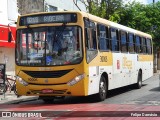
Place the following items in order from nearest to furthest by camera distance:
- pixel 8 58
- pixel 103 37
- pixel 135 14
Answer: pixel 103 37 → pixel 8 58 → pixel 135 14

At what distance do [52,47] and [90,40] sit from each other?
1.44 metres

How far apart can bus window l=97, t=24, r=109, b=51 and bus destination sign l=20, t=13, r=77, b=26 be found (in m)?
1.75

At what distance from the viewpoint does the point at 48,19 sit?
15883 millimetres

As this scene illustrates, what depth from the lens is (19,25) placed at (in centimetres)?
1641

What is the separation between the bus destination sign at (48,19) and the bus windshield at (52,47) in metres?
0.25

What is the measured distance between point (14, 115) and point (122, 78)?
10820 mm

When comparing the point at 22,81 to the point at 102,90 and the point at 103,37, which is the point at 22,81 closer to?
the point at 102,90

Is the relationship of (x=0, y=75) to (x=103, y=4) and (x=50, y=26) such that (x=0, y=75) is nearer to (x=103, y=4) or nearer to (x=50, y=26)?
(x=50, y=26)

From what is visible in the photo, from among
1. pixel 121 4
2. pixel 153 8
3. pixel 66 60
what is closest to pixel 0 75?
pixel 66 60

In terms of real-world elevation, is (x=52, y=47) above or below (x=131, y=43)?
below

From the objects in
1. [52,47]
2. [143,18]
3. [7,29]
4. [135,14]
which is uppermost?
[135,14]

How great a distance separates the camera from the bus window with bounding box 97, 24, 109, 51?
17.1m

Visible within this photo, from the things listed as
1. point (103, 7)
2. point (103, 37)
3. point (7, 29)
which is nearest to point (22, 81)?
point (103, 37)

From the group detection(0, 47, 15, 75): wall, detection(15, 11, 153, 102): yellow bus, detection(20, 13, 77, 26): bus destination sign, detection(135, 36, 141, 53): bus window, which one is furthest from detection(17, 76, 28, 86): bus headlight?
detection(0, 47, 15, 75): wall
